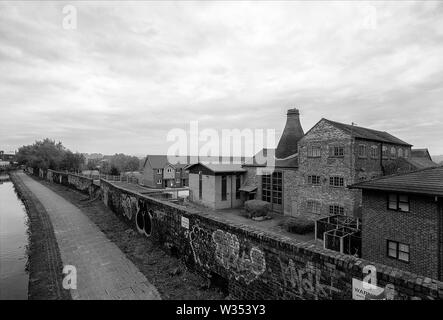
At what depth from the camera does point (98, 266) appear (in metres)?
9.32

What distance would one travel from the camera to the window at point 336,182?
1980 centimetres

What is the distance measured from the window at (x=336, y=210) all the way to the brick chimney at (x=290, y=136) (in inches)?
344

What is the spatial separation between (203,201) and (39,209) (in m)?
15.9

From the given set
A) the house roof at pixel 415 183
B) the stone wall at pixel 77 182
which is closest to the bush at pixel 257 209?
the house roof at pixel 415 183

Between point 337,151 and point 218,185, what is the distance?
13133 millimetres

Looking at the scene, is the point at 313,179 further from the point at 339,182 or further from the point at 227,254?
the point at 227,254

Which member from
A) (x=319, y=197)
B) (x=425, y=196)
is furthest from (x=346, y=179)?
(x=425, y=196)

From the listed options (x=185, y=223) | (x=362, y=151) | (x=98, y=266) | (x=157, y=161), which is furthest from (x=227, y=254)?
(x=157, y=161)

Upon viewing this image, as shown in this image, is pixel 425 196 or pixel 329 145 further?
pixel 329 145

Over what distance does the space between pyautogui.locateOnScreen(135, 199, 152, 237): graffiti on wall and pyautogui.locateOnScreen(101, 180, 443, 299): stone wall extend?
1.10 metres
